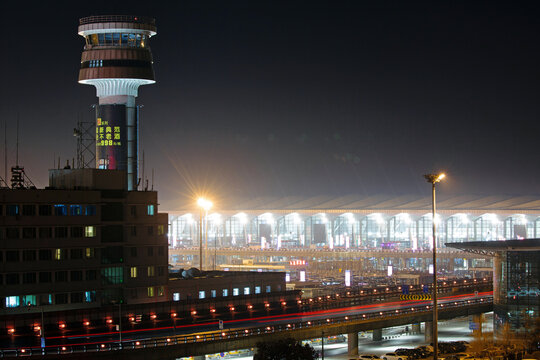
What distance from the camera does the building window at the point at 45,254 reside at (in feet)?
216

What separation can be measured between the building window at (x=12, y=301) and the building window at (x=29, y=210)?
575 cm

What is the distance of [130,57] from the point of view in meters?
124

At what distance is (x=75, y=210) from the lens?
68438 mm

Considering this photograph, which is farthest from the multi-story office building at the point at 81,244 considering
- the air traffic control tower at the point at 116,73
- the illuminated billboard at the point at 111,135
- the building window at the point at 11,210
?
the air traffic control tower at the point at 116,73

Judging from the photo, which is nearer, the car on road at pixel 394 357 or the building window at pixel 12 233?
the building window at pixel 12 233

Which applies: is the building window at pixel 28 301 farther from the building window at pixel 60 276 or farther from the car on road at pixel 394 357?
the car on road at pixel 394 357

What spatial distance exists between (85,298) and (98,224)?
553 cm

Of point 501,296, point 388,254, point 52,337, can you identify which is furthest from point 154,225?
point 388,254

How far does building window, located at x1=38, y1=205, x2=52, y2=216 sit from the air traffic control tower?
56.0 meters

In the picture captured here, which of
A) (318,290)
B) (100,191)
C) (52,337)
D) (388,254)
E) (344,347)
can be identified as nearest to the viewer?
(52,337)

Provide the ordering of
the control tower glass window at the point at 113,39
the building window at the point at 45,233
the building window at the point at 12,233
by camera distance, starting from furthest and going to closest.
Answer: the control tower glass window at the point at 113,39 → the building window at the point at 45,233 → the building window at the point at 12,233

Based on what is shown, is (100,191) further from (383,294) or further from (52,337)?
(383,294)

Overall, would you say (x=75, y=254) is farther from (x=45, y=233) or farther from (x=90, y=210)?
(x=90, y=210)

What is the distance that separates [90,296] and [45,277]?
12.5 ft
